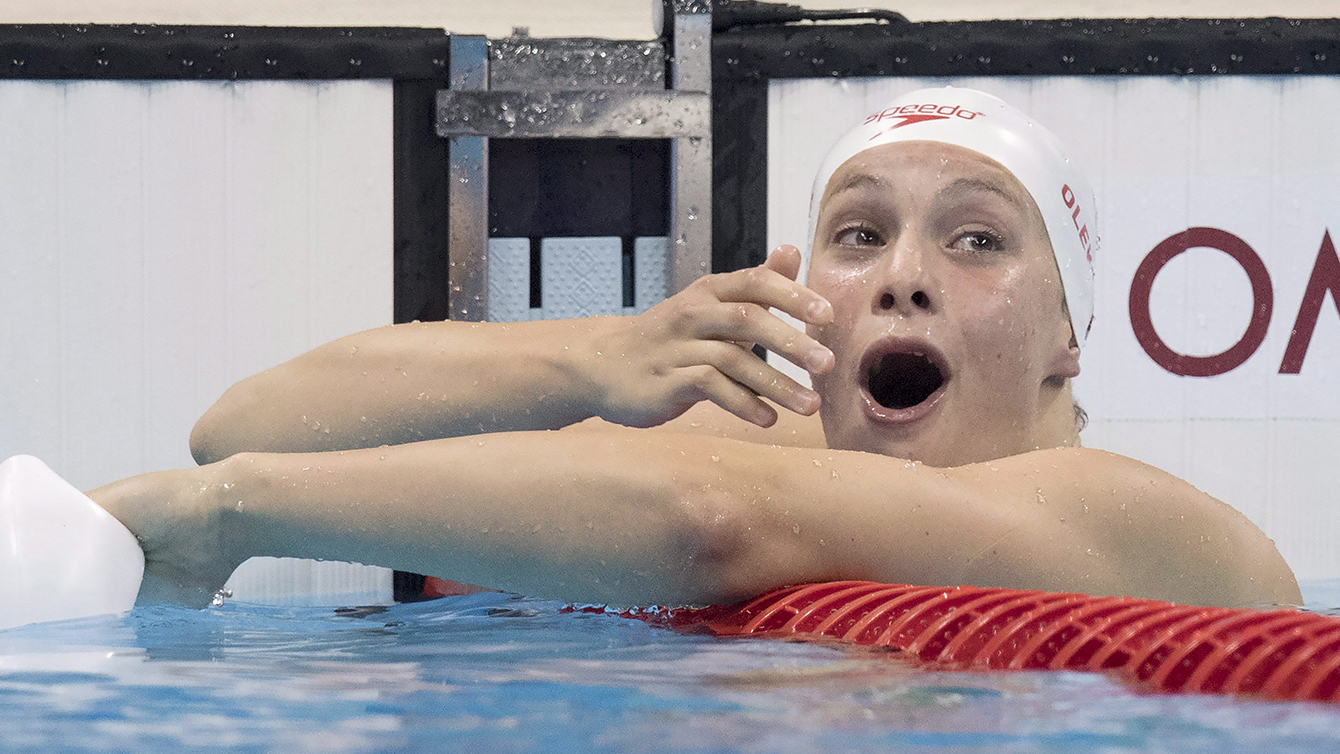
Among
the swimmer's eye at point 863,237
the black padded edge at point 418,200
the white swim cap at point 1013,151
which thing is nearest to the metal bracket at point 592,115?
the black padded edge at point 418,200

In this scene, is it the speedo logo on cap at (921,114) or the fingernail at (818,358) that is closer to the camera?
the fingernail at (818,358)

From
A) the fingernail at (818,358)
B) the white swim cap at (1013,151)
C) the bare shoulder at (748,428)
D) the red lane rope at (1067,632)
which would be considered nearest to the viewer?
the red lane rope at (1067,632)

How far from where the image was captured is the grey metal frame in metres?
3.57

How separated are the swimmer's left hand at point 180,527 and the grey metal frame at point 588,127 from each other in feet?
6.34

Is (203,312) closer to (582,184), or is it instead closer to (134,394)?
(134,394)

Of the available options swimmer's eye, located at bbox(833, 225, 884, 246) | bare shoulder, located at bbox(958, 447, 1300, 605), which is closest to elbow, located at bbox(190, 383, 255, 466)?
swimmer's eye, located at bbox(833, 225, 884, 246)

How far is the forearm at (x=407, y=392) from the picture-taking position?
74.9 inches

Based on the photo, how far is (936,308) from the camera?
1.93 metres

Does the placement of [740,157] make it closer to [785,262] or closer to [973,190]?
[973,190]

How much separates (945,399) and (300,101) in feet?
7.91

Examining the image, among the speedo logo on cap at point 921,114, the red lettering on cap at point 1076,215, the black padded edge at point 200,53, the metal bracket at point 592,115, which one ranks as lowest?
the red lettering on cap at point 1076,215

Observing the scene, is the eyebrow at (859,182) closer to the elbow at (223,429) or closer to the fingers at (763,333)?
the fingers at (763,333)

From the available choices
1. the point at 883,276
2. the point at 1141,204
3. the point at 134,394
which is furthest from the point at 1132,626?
the point at 134,394

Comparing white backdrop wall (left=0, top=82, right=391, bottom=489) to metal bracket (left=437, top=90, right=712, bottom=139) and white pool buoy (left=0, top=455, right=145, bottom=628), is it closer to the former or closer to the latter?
metal bracket (left=437, top=90, right=712, bottom=139)
